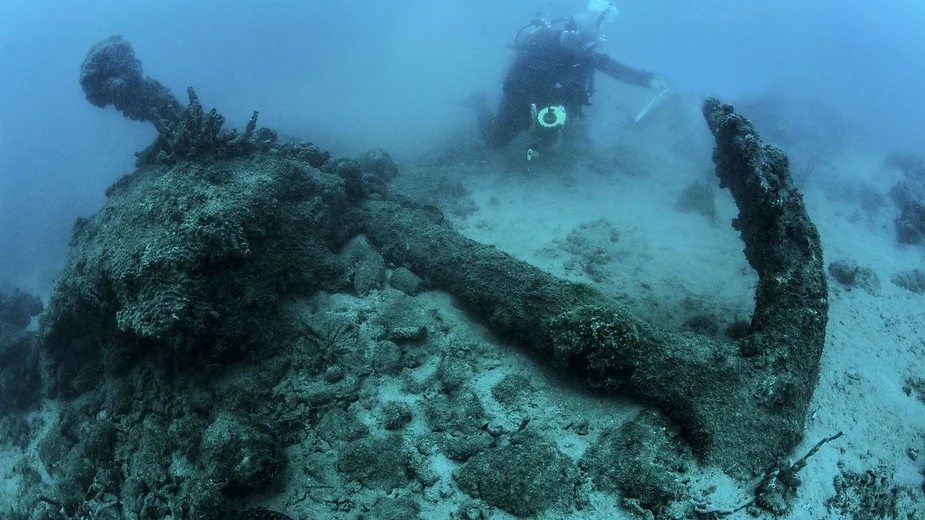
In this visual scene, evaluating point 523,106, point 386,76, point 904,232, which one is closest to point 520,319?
point 523,106

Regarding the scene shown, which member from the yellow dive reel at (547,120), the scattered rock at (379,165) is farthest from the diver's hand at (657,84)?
the scattered rock at (379,165)

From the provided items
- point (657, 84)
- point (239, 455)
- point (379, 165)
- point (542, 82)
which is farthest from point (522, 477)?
point (657, 84)

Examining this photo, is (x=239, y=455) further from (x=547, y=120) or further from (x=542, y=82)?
(x=542, y=82)

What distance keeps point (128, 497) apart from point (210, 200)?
323cm

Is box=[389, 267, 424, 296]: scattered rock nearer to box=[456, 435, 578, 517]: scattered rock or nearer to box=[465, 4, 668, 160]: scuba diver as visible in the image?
box=[456, 435, 578, 517]: scattered rock

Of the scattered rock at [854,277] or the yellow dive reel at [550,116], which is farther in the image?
the yellow dive reel at [550,116]

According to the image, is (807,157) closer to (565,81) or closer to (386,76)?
(565,81)

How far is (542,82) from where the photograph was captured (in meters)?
12.5

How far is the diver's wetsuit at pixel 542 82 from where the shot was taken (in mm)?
12445

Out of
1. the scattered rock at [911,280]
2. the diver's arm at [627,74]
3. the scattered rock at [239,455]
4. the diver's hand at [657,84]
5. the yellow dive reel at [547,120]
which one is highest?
the scattered rock at [239,455]

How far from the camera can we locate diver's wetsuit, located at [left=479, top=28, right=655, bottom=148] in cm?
1245

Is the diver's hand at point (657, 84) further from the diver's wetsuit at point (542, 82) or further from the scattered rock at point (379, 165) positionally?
the scattered rock at point (379, 165)

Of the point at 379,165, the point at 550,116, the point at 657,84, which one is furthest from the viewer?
the point at 657,84

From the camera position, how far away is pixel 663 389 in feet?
14.8
